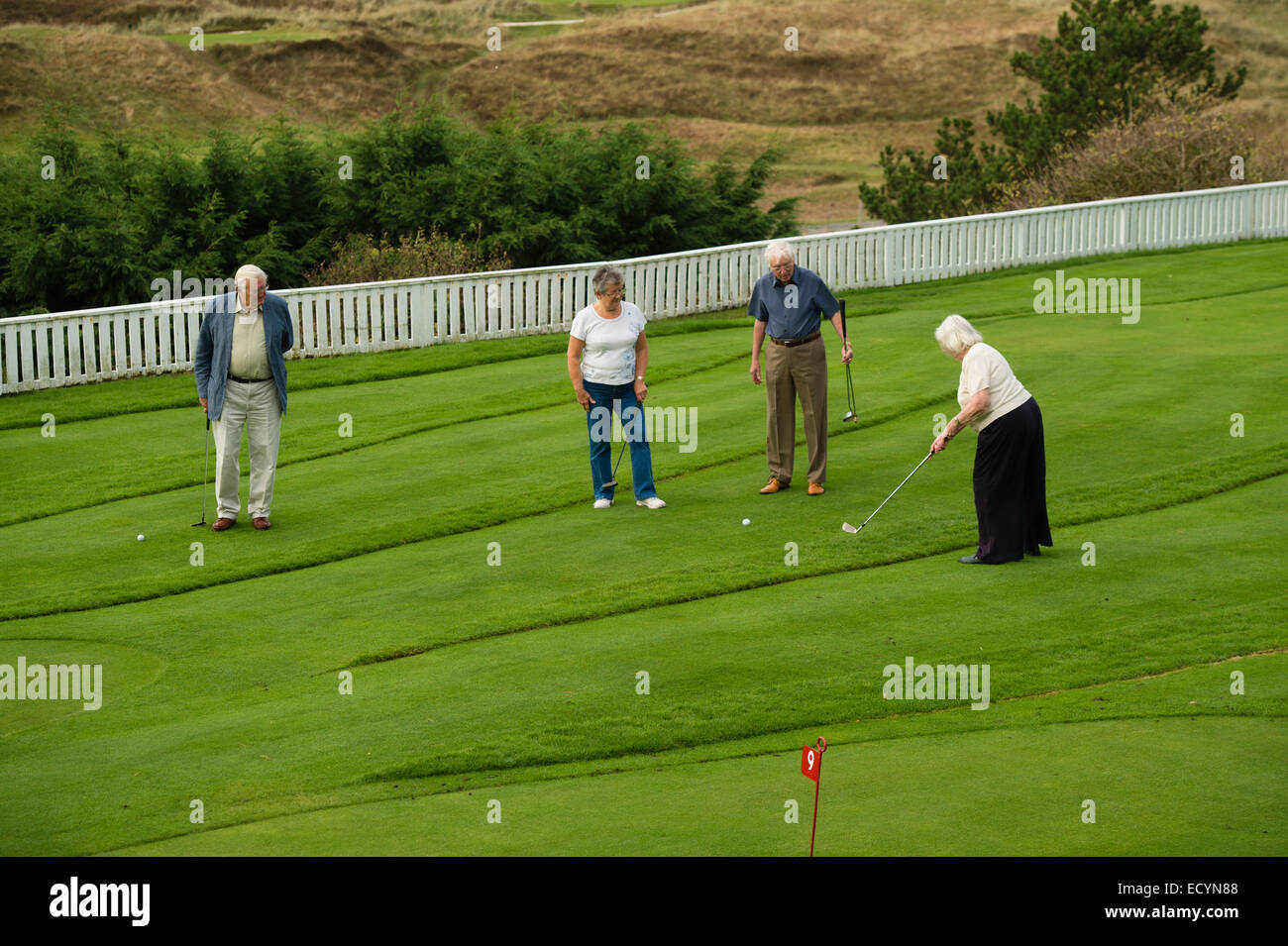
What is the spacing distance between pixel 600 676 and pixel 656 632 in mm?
931

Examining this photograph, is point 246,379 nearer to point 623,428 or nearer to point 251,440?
point 251,440

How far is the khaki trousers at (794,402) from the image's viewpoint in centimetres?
1384

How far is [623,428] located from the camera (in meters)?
13.7

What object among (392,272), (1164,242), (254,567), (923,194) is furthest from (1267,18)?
(254,567)

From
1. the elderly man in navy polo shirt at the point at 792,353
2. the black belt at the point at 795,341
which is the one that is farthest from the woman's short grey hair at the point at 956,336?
the black belt at the point at 795,341

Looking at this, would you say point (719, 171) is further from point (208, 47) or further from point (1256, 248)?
point (208, 47)

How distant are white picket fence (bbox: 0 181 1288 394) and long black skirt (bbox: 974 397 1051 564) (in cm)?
1239

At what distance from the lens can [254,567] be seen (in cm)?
1272

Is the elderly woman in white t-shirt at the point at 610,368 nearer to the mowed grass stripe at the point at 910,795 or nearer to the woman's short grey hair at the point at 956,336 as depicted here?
the woman's short grey hair at the point at 956,336

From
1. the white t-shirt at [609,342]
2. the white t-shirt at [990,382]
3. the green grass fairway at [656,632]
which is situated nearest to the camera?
the green grass fairway at [656,632]

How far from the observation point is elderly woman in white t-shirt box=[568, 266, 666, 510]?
44.0 ft

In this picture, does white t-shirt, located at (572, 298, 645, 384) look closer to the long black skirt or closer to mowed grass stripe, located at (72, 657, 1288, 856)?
the long black skirt

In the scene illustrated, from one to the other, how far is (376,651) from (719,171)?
2508cm

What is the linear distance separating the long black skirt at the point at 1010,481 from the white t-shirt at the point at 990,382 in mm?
67
